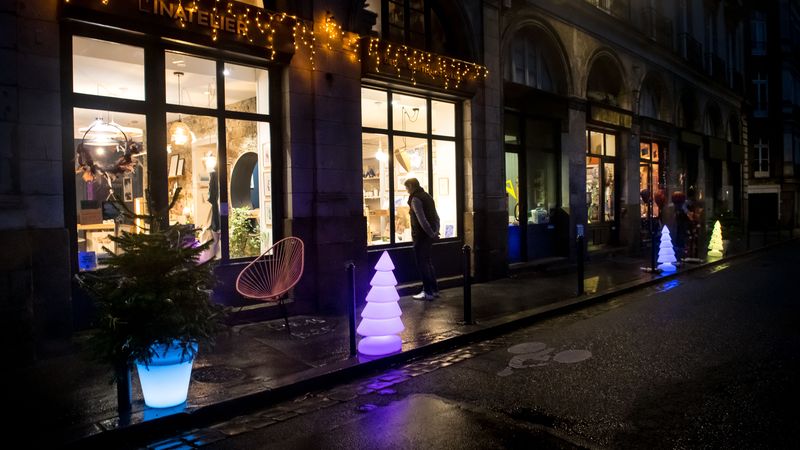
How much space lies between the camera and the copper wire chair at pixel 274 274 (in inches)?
294

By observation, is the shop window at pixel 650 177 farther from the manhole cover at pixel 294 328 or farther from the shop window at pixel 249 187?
the manhole cover at pixel 294 328

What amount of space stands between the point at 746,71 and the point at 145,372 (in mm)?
38459

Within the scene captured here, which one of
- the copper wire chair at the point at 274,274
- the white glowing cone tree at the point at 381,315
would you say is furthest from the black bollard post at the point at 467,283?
the copper wire chair at the point at 274,274

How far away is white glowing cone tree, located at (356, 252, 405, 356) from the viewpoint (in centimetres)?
678

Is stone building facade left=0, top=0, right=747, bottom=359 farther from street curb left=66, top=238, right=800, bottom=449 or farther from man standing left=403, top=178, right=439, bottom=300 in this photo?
street curb left=66, top=238, right=800, bottom=449

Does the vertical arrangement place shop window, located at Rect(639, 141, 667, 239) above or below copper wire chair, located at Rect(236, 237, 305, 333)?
above

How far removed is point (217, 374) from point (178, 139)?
3858mm

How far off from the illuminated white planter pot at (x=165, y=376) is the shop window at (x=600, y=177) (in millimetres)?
14507

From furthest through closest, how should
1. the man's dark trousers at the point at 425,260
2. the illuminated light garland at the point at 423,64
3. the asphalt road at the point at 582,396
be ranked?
1. the illuminated light garland at the point at 423,64
2. the man's dark trousers at the point at 425,260
3. the asphalt road at the point at 582,396

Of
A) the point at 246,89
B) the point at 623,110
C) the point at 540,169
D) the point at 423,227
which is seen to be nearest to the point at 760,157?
the point at 623,110

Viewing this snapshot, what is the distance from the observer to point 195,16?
795 centimetres

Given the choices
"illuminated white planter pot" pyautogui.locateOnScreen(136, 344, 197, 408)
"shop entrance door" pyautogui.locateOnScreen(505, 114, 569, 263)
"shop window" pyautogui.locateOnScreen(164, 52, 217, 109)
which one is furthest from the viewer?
"shop entrance door" pyautogui.locateOnScreen(505, 114, 569, 263)

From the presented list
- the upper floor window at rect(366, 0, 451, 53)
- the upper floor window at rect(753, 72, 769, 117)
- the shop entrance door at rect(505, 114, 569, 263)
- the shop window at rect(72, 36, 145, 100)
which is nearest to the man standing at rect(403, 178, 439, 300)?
the upper floor window at rect(366, 0, 451, 53)

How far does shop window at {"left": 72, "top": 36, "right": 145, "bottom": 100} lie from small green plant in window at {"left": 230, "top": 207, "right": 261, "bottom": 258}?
7.38 ft
